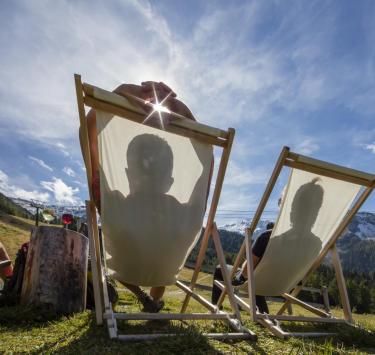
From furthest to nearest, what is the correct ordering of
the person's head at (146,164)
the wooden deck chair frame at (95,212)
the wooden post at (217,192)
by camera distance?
the wooden post at (217,192), the person's head at (146,164), the wooden deck chair frame at (95,212)

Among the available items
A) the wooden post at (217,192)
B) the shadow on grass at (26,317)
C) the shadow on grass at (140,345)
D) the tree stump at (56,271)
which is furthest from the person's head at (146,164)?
the shadow on grass at (26,317)

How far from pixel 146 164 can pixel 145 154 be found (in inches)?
3.0

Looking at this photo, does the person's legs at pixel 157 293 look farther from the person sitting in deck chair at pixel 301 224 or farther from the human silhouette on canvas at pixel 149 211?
the person sitting in deck chair at pixel 301 224

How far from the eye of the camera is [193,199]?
2.59 m

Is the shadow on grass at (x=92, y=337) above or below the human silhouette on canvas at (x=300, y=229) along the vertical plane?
below

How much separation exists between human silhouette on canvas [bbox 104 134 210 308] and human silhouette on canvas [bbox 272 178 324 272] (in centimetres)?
106

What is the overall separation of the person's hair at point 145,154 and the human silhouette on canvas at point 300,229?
4.64ft

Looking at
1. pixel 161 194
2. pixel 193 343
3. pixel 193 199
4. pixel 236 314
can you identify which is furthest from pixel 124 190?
pixel 236 314

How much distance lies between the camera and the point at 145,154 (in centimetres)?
237

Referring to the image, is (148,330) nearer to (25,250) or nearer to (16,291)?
(16,291)

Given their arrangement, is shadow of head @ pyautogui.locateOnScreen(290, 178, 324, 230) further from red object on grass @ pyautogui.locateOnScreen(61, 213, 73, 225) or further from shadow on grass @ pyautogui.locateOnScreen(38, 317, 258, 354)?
red object on grass @ pyautogui.locateOnScreen(61, 213, 73, 225)

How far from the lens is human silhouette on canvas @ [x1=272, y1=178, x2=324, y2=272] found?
3020mm

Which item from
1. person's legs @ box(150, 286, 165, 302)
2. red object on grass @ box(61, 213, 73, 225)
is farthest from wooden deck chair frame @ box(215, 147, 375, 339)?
red object on grass @ box(61, 213, 73, 225)

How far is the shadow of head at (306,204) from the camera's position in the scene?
119 inches
